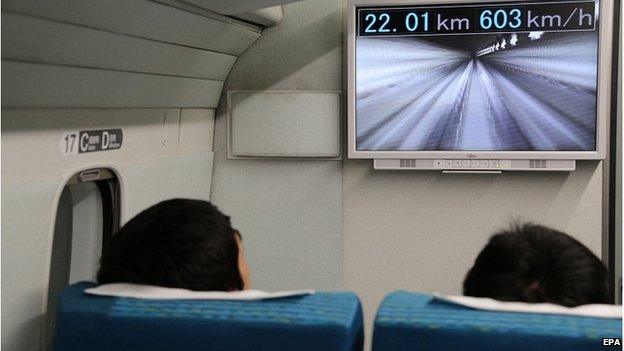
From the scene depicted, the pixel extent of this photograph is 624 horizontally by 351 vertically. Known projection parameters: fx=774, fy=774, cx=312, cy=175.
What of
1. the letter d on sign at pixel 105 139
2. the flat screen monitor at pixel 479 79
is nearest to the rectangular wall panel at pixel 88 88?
the letter d on sign at pixel 105 139

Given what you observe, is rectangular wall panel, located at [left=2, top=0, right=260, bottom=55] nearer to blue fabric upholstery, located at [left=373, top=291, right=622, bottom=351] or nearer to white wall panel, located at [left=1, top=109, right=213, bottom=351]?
white wall panel, located at [left=1, top=109, right=213, bottom=351]

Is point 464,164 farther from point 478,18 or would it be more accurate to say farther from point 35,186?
point 35,186

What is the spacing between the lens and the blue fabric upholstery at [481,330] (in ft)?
5.49

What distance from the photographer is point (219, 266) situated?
203cm

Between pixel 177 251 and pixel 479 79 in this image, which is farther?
pixel 479 79

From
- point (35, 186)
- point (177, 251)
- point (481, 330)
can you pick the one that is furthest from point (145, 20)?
point (481, 330)

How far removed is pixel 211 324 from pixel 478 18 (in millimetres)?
2564

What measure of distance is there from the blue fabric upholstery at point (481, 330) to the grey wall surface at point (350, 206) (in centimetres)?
238

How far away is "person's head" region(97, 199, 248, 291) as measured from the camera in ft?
6.56

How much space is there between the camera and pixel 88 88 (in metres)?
2.82

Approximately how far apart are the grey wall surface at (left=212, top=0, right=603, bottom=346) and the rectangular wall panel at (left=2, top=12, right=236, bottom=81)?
2.06 feet

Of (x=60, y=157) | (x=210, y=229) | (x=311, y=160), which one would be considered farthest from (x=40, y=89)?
(x=311, y=160)
